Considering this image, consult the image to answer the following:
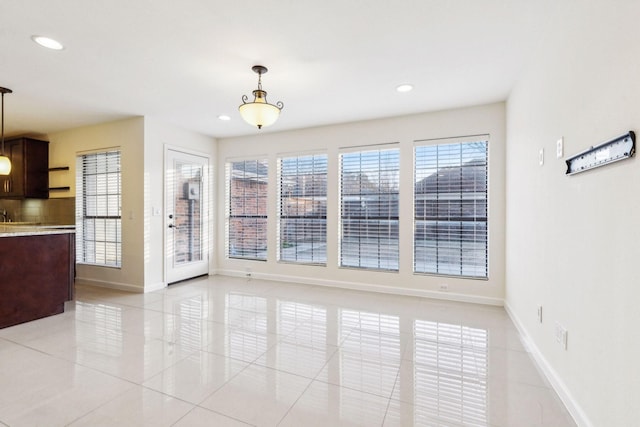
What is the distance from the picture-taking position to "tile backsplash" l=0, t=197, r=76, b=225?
5348 mm

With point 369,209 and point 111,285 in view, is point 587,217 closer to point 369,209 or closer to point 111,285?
point 369,209

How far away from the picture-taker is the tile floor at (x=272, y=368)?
→ 1.85 metres

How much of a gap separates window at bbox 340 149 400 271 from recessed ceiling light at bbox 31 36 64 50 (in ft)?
11.5

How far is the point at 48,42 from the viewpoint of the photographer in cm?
257

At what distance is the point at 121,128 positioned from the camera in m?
4.70

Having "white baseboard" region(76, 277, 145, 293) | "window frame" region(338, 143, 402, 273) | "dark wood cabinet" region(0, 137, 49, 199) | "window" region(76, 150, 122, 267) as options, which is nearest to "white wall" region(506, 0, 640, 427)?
"window frame" region(338, 143, 402, 273)

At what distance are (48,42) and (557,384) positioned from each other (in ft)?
15.5

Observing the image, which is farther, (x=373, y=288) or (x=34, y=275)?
(x=373, y=288)

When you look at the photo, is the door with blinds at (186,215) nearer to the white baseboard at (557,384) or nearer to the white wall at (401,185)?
the white wall at (401,185)

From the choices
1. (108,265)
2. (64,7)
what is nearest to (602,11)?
(64,7)

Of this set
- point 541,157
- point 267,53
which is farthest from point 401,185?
point 267,53

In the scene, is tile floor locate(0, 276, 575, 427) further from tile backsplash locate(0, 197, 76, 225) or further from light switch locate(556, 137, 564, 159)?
tile backsplash locate(0, 197, 76, 225)

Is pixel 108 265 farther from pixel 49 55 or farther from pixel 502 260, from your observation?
pixel 502 260

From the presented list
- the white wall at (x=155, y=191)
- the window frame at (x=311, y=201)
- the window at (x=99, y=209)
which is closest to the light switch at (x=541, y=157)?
the window frame at (x=311, y=201)
